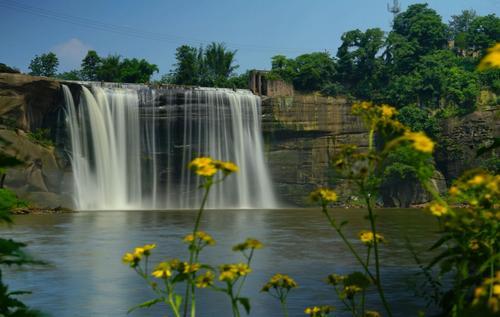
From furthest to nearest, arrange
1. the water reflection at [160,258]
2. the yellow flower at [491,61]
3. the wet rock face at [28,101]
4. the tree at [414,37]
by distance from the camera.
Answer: the tree at [414,37], the wet rock face at [28,101], the water reflection at [160,258], the yellow flower at [491,61]

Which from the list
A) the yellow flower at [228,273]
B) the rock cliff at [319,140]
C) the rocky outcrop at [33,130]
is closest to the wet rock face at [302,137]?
the rock cliff at [319,140]

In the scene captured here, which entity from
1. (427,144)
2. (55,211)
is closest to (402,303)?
(427,144)

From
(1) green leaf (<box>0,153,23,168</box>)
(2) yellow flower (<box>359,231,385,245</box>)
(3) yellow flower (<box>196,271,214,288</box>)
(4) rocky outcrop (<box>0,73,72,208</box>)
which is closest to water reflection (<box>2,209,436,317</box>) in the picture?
(1) green leaf (<box>0,153,23,168</box>)

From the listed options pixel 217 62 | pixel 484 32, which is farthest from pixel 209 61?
pixel 484 32

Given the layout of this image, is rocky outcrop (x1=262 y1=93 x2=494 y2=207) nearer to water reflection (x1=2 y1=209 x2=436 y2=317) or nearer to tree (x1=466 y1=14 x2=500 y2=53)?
tree (x1=466 y1=14 x2=500 y2=53)

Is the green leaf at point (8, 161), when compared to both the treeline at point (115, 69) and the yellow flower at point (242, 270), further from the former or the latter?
the treeline at point (115, 69)

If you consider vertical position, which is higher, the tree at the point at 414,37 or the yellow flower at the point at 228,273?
the tree at the point at 414,37

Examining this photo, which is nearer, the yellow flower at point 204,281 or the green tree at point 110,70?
the yellow flower at point 204,281

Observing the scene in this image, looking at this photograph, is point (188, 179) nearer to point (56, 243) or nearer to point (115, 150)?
point (115, 150)

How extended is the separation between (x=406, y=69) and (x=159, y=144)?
24643mm

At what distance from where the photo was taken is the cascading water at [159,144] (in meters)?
37.5

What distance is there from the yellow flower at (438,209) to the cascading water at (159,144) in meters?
35.9

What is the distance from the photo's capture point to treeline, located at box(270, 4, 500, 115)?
50.9m

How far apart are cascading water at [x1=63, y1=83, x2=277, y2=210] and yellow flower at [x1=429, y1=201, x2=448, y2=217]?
35892 millimetres
